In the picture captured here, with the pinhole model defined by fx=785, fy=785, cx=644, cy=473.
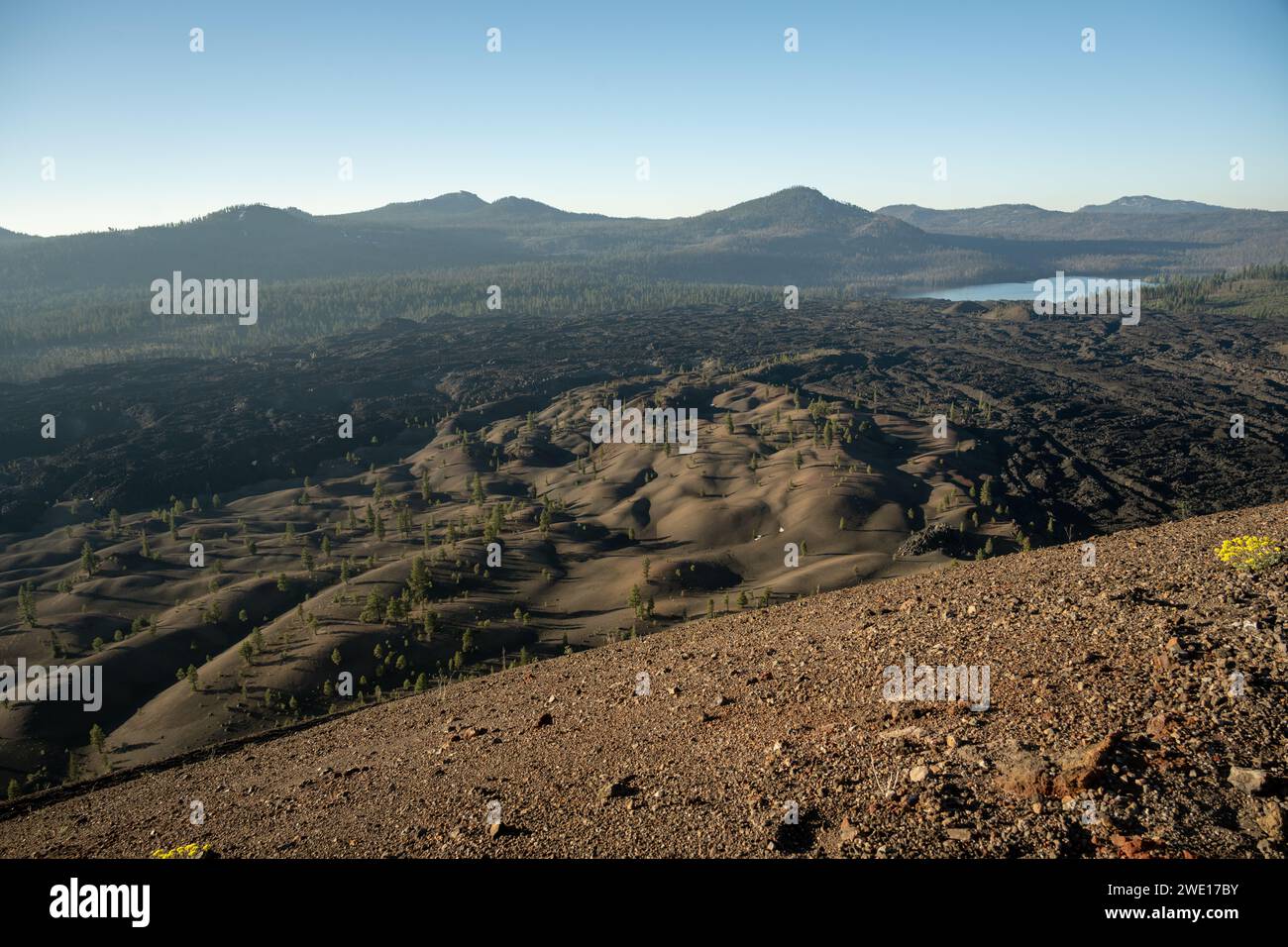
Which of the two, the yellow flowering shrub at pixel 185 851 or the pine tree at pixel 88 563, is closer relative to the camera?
the yellow flowering shrub at pixel 185 851

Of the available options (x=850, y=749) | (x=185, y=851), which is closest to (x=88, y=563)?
(x=185, y=851)

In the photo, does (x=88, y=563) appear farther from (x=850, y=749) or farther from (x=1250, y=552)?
(x=1250, y=552)

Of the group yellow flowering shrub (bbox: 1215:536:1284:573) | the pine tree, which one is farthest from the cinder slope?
the pine tree

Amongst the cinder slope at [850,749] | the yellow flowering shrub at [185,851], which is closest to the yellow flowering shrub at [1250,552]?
the cinder slope at [850,749]

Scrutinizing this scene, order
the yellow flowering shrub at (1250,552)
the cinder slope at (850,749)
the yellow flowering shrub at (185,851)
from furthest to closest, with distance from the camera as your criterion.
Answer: the yellow flowering shrub at (1250,552)
the yellow flowering shrub at (185,851)
the cinder slope at (850,749)

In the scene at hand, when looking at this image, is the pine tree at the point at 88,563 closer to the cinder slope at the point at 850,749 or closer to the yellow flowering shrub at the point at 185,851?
the cinder slope at the point at 850,749
